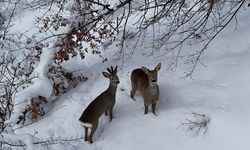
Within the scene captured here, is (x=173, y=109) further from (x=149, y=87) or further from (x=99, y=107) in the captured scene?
(x=99, y=107)

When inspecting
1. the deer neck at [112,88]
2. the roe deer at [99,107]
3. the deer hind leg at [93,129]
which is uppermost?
the deer neck at [112,88]

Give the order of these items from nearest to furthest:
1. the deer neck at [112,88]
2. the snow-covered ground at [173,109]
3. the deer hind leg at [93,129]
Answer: the snow-covered ground at [173,109] < the deer hind leg at [93,129] < the deer neck at [112,88]

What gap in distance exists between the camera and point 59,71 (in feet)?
34.4

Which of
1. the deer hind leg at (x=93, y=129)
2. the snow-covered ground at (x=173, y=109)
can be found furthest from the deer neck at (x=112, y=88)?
the deer hind leg at (x=93, y=129)

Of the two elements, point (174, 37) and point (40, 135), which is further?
point (174, 37)

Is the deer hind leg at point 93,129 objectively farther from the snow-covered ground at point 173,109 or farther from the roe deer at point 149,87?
the roe deer at point 149,87

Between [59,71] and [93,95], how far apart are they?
0.86 m

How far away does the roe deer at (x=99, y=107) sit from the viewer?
8.91m

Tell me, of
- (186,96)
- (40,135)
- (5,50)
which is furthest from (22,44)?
(186,96)

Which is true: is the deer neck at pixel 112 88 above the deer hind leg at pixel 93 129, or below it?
above

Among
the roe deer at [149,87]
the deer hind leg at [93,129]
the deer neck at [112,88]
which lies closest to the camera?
the deer hind leg at [93,129]

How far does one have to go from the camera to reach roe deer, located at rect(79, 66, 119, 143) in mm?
8906

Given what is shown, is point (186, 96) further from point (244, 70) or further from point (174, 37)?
point (174, 37)

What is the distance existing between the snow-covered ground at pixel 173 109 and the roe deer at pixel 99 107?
0.22 metres
